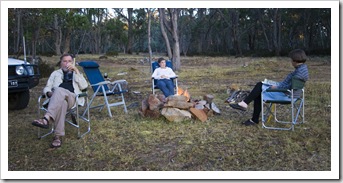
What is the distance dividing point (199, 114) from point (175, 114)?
1.05 feet

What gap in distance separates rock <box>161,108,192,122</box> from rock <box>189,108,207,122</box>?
7 cm

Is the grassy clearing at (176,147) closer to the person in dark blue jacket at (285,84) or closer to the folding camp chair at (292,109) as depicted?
the folding camp chair at (292,109)

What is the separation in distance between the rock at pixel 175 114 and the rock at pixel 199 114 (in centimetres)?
7

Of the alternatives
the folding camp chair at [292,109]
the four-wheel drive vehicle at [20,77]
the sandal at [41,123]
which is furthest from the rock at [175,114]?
the four-wheel drive vehicle at [20,77]

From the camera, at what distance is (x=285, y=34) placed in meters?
41.6

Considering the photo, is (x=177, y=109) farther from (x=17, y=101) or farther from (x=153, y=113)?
(x=17, y=101)

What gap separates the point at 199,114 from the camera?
15.1ft

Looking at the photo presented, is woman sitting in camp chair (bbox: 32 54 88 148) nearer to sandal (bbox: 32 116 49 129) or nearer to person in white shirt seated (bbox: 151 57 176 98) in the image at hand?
sandal (bbox: 32 116 49 129)

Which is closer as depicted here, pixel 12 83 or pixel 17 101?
pixel 12 83

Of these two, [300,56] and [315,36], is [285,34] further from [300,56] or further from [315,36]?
[300,56]

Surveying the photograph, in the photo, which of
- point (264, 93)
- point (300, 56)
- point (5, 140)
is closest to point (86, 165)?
point (5, 140)

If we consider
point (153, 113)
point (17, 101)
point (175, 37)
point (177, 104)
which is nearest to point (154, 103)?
point (153, 113)

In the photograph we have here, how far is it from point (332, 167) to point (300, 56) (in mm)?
1527

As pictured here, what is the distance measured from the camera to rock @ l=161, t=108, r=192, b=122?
14.8 feet
